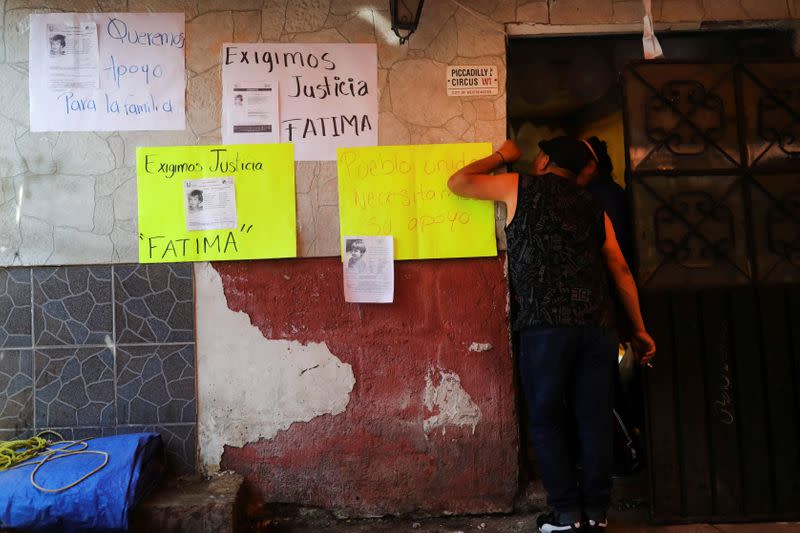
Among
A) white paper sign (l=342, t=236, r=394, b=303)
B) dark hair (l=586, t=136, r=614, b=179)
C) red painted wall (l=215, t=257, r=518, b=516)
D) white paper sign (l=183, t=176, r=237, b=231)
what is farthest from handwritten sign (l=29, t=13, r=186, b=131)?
dark hair (l=586, t=136, r=614, b=179)

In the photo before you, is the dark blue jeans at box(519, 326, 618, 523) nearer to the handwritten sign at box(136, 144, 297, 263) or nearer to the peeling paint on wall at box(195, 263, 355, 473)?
the peeling paint on wall at box(195, 263, 355, 473)

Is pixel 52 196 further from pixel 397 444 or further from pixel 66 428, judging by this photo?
pixel 397 444

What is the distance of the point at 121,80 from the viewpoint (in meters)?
3.12

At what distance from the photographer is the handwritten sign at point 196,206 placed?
310cm

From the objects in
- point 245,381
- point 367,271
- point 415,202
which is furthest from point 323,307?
point 415,202

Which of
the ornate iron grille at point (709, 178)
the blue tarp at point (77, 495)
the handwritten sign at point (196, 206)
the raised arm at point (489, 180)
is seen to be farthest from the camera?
the handwritten sign at point (196, 206)

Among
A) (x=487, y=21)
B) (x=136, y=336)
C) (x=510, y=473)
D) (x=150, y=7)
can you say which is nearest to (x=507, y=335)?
(x=510, y=473)

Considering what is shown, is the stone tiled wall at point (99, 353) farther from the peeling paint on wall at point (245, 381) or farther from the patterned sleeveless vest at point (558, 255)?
the patterned sleeveless vest at point (558, 255)

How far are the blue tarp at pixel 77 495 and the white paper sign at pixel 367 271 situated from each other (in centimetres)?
130

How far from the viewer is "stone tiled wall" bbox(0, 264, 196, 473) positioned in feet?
10.1

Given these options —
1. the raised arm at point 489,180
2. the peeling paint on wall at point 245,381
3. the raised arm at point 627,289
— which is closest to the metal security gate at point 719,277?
the raised arm at point 627,289

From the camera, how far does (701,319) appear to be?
10.1 feet

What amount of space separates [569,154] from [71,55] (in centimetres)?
261

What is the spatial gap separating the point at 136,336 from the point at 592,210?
7.78ft
